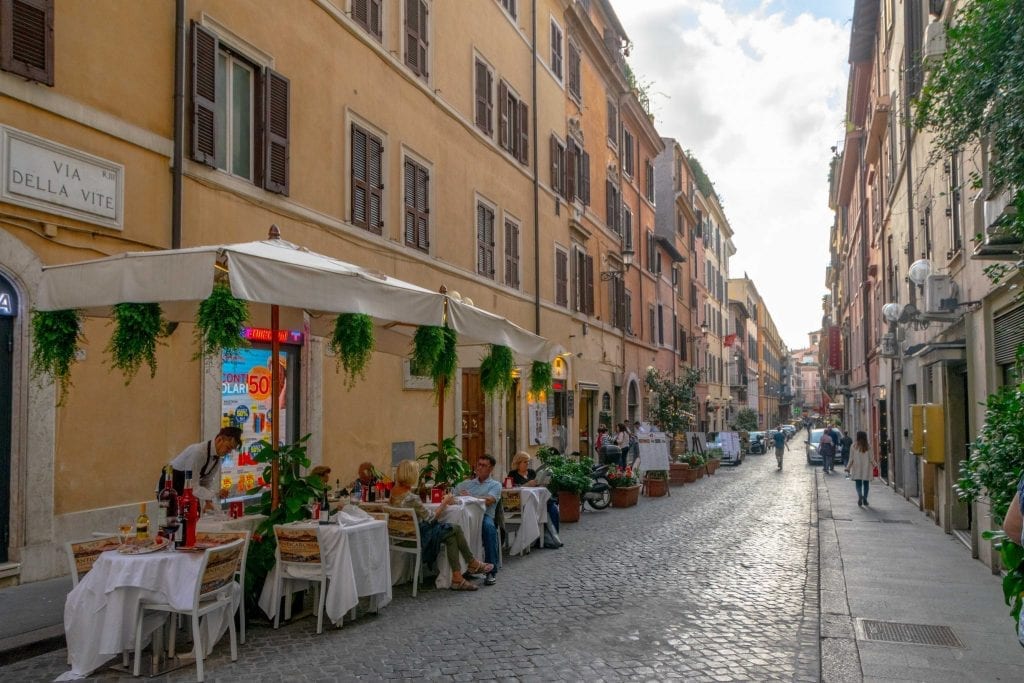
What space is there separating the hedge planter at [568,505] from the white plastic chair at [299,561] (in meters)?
7.67

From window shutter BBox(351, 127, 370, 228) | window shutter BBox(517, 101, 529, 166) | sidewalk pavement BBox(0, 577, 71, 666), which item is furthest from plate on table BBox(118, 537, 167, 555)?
window shutter BBox(517, 101, 529, 166)

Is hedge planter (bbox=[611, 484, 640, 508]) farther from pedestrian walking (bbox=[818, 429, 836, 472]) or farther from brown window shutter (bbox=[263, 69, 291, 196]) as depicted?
pedestrian walking (bbox=[818, 429, 836, 472])

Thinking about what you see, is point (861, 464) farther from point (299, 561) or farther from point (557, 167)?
point (299, 561)

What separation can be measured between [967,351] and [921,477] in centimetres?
638

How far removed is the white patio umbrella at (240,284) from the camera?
627 centimetres

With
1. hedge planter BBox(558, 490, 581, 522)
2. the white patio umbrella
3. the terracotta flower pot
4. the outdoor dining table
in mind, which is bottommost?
the terracotta flower pot

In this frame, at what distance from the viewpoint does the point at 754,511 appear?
16.7 m

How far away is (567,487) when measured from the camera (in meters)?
14.3

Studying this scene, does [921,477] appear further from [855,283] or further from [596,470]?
[855,283]

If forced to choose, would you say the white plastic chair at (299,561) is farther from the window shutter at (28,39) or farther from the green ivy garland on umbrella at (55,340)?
the window shutter at (28,39)

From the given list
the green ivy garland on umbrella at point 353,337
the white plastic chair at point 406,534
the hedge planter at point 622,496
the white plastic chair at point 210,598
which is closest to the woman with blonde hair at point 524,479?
the white plastic chair at point 406,534

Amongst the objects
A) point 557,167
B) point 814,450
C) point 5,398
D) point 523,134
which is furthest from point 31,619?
point 814,450

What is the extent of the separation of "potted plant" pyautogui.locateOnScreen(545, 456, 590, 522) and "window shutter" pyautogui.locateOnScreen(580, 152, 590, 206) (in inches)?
516

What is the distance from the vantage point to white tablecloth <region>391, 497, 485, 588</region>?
8.67m
